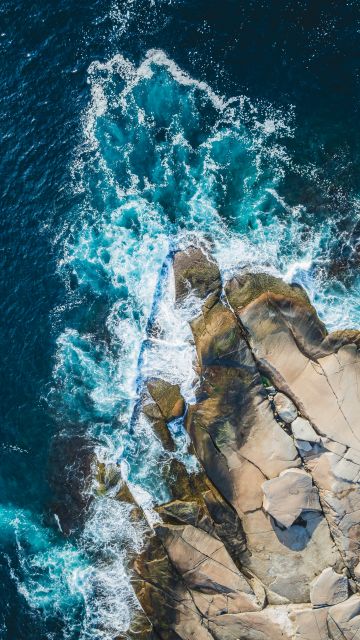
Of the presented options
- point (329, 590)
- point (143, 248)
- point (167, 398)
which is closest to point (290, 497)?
point (329, 590)

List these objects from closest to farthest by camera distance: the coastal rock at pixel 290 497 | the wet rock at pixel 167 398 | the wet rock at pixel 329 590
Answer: the wet rock at pixel 329 590
the coastal rock at pixel 290 497
the wet rock at pixel 167 398

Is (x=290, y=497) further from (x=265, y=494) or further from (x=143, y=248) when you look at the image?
(x=143, y=248)

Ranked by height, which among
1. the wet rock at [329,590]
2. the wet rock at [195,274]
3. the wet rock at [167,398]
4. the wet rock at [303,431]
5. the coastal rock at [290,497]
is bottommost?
the wet rock at [329,590]

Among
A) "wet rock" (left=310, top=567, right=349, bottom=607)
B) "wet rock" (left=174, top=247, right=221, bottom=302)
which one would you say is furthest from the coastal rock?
"wet rock" (left=174, top=247, right=221, bottom=302)

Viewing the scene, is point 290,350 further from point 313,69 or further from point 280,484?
point 313,69

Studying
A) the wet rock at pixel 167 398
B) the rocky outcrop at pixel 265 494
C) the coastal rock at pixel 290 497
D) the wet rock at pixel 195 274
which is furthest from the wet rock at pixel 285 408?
the wet rock at pixel 195 274

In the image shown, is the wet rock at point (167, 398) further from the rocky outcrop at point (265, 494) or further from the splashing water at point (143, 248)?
the rocky outcrop at point (265, 494)

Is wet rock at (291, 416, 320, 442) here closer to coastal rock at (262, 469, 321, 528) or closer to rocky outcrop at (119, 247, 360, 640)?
rocky outcrop at (119, 247, 360, 640)

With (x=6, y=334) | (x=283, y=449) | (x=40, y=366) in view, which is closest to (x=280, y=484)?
(x=283, y=449)
